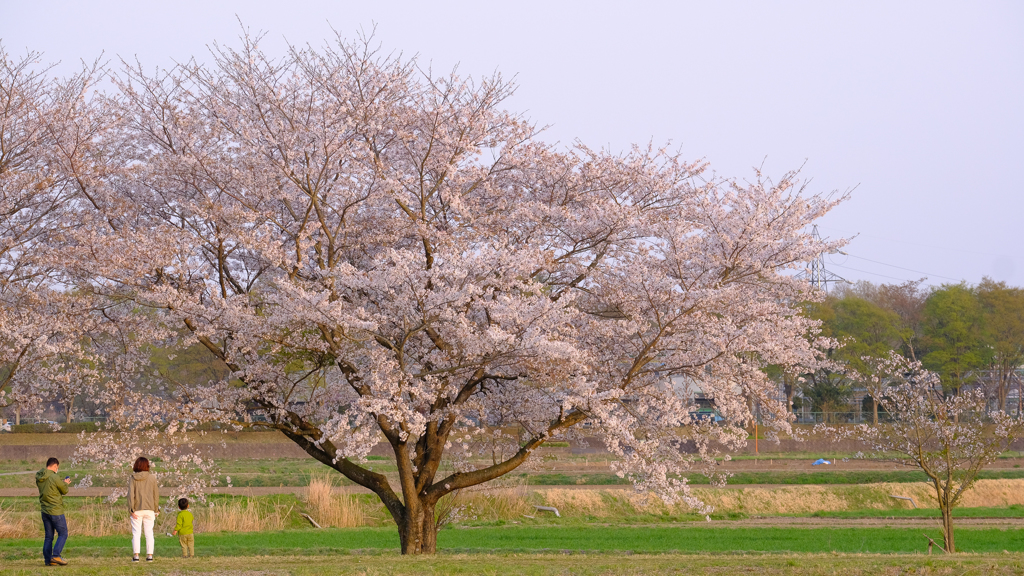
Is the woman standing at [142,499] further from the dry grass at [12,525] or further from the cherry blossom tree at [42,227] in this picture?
the dry grass at [12,525]

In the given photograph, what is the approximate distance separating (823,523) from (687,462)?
45.7 ft

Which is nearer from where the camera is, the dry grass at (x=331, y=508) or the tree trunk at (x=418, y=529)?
the tree trunk at (x=418, y=529)

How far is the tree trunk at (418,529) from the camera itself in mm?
13516

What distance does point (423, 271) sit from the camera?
11.5 m

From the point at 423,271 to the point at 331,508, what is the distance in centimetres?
1333

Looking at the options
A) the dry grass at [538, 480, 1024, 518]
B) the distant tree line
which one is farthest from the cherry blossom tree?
the distant tree line

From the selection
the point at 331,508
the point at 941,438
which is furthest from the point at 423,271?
the point at 331,508

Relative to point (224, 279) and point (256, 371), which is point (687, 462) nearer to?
point (256, 371)

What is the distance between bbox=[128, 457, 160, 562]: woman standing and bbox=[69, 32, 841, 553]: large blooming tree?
4.28 feet

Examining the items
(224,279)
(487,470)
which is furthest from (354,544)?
(224,279)

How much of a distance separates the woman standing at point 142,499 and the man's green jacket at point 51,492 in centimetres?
97

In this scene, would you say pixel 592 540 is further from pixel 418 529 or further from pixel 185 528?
pixel 185 528

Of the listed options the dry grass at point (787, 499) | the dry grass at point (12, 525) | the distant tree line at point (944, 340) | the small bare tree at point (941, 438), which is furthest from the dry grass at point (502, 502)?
the distant tree line at point (944, 340)

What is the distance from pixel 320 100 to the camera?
→ 41.7 ft
